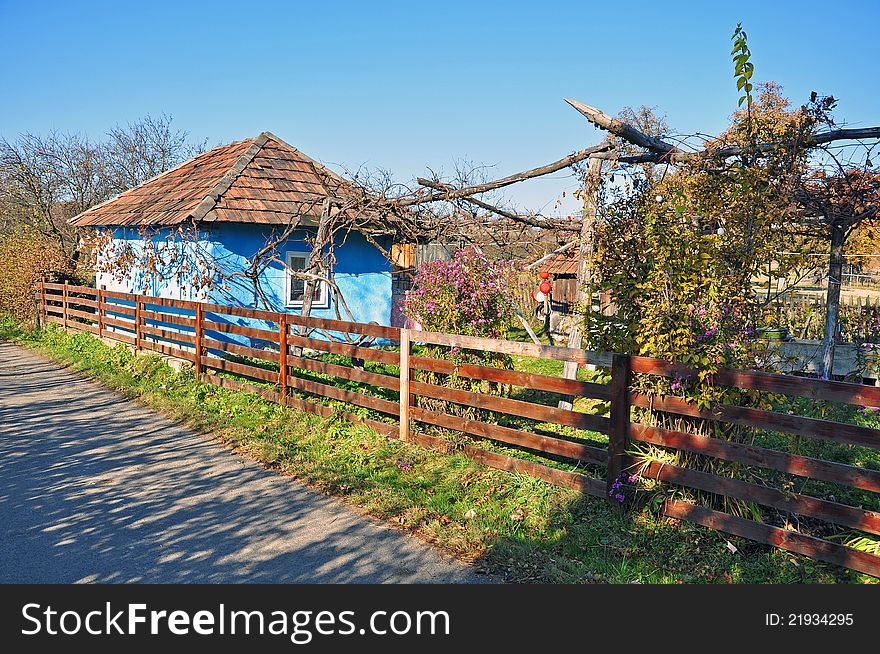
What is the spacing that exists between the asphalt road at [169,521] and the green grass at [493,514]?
272 mm

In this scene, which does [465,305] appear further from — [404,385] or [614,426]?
[614,426]

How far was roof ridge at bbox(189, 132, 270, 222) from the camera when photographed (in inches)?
539

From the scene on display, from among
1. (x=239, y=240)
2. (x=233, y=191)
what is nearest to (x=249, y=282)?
(x=239, y=240)

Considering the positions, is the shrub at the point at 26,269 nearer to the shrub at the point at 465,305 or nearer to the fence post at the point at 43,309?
the fence post at the point at 43,309

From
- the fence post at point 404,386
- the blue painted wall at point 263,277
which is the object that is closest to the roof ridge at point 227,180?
the blue painted wall at point 263,277

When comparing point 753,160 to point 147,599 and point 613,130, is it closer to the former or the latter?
point 613,130

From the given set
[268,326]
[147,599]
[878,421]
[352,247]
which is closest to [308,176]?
[352,247]

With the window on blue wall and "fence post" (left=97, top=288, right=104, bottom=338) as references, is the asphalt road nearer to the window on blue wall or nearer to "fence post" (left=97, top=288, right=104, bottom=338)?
the window on blue wall

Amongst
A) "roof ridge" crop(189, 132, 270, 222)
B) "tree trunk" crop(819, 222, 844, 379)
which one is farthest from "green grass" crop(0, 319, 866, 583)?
"tree trunk" crop(819, 222, 844, 379)

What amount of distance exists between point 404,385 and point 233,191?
8944 millimetres

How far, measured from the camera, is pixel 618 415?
5.56 m

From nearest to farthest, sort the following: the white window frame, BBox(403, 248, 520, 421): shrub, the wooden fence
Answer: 1. the wooden fence
2. BBox(403, 248, 520, 421): shrub
3. the white window frame

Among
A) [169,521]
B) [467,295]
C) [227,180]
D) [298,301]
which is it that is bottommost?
[169,521]

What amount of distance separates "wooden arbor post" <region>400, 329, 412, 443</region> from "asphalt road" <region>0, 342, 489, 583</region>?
139 cm
